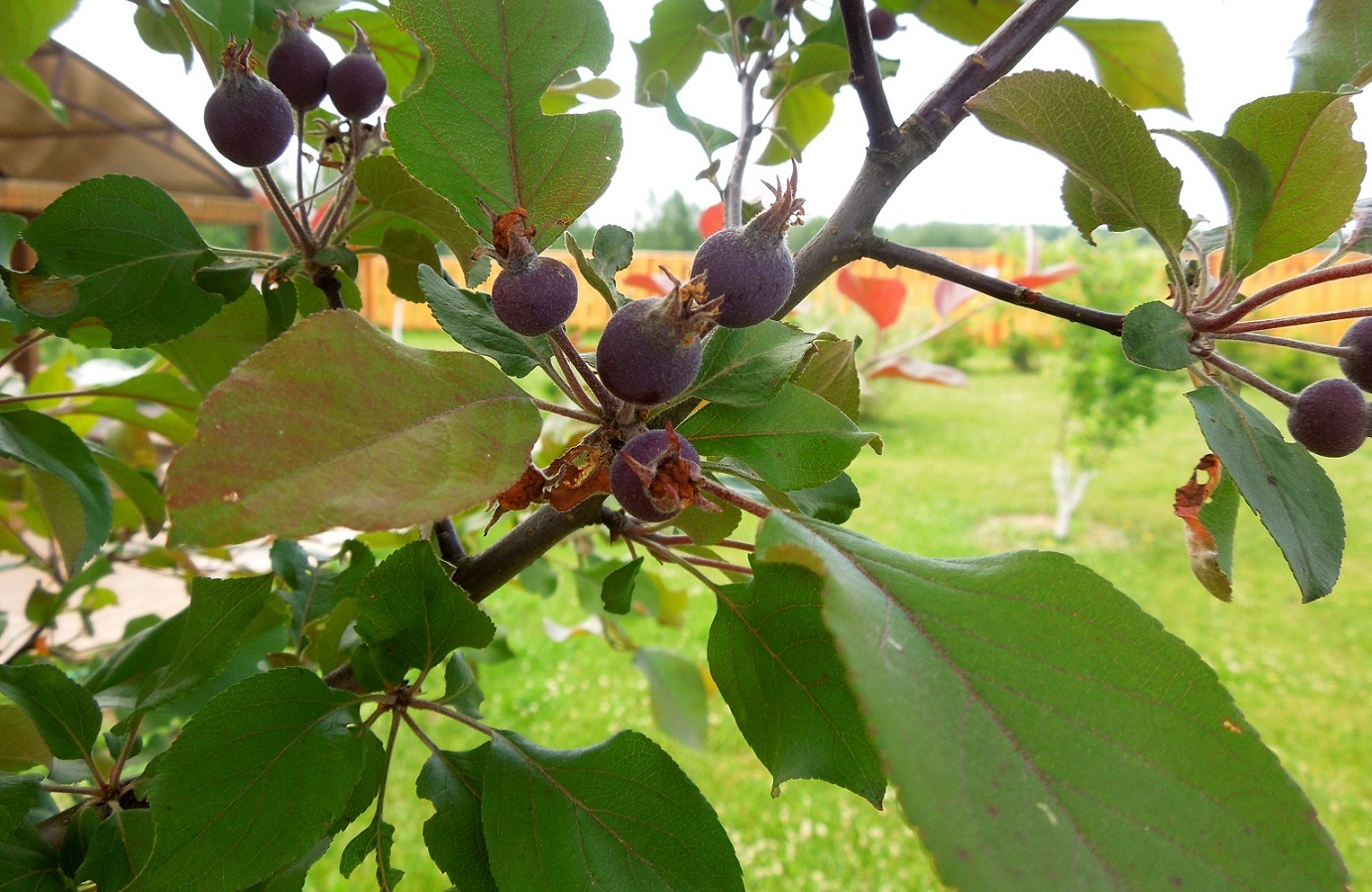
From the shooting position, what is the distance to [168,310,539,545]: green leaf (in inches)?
12.8

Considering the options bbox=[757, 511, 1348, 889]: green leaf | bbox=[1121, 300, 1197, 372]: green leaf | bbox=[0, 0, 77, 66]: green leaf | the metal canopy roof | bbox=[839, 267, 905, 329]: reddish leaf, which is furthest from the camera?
the metal canopy roof

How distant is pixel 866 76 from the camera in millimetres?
548

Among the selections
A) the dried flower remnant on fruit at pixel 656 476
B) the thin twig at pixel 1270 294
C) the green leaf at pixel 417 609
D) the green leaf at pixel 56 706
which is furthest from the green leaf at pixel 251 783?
the thin twig at pixel 1270 294

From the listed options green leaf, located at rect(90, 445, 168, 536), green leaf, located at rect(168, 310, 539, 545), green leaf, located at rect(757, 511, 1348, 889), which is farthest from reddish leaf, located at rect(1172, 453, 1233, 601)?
green leaf, located at rect(90, 445, 168, 536)

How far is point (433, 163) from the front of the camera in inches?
19.8

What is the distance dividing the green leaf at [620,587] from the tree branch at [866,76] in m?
0.37

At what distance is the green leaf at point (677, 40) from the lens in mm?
1040

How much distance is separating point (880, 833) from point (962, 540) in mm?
2702

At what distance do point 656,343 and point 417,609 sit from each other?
0.30 meters

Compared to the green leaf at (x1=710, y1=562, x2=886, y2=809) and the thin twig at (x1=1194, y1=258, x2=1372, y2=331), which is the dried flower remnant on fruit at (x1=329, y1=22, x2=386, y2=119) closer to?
the green leaf at (x1=710, y1=562, x2=886, y2=809)

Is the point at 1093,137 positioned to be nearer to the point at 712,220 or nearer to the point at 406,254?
the point at 406,254

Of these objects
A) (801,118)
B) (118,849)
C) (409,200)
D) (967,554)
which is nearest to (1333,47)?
(801,118)

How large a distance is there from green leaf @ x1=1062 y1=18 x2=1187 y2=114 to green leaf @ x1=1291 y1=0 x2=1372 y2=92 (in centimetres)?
18

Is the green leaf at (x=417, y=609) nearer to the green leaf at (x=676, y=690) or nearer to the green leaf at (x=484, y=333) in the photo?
the green leaf at (x=484, y=333)
